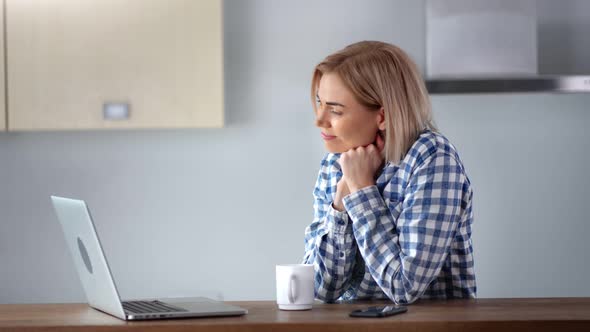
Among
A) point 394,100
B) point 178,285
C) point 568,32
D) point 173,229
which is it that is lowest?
point 178,285

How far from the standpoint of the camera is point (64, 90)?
308 centimetres

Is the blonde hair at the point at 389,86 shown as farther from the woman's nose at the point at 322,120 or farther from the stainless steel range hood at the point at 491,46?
the stainless steel range hood at the point at 491,46

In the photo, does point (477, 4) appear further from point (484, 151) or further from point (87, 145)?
point (87, 145)

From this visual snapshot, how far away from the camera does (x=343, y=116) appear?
2053 mm

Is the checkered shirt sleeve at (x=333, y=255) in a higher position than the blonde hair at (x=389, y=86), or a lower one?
lower

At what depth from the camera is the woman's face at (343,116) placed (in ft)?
6.72

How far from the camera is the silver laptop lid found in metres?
1.52

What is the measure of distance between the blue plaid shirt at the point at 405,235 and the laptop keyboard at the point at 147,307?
446 millimetres

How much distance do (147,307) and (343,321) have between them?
417 millimetres

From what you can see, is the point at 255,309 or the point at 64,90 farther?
the point at 64,90

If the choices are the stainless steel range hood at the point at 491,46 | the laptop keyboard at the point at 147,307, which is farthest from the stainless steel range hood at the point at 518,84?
the laptop keyboard at the point at 147,307

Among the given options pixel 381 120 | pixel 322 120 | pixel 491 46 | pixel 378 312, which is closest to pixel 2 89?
pixel 322 120

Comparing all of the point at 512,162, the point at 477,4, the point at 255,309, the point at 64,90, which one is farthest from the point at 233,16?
the point at 255,309

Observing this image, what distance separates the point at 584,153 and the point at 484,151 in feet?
1.29
